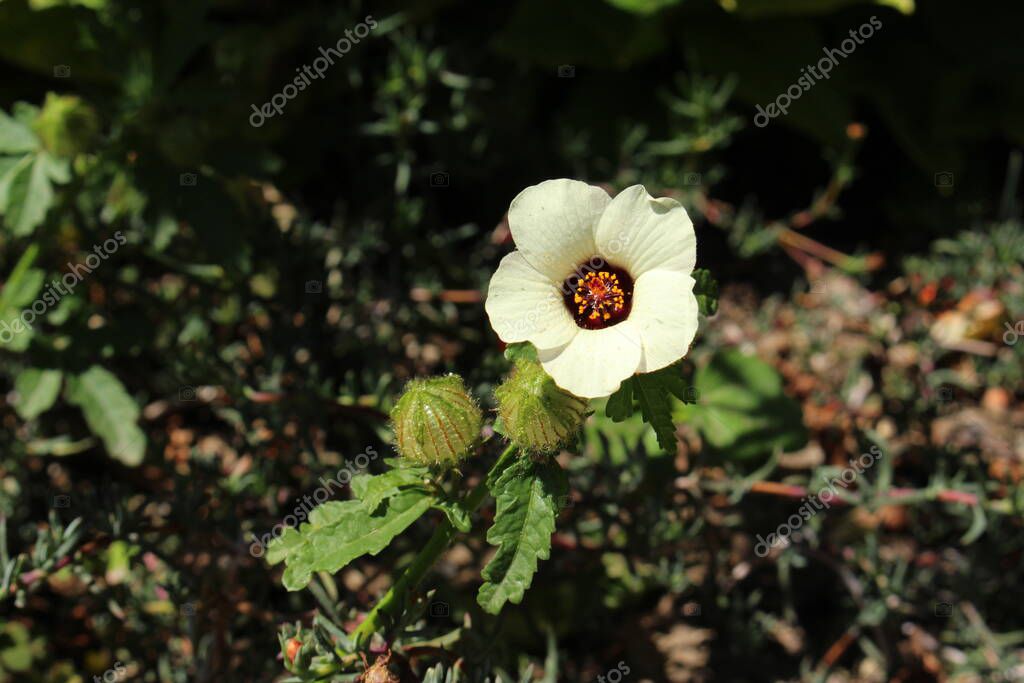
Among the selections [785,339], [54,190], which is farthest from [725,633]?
[54,190]

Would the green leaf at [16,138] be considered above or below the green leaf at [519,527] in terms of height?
above

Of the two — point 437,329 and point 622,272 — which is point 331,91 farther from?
point 622,272

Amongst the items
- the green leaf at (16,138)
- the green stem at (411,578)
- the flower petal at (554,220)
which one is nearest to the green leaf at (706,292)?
the flower petal at (554,220)

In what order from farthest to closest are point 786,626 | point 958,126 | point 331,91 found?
1. point 958,126
2. point 331,91
3. point 786,626

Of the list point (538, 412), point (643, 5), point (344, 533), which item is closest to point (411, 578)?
point (344, 533)

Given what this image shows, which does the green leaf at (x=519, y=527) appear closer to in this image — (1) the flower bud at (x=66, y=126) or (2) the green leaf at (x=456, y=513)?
(2) the green leaf at (x=456, y=513)

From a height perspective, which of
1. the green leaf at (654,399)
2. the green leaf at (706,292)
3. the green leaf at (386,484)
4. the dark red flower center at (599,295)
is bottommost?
the green leaf at (386,484)

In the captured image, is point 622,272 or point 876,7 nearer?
point 622,272

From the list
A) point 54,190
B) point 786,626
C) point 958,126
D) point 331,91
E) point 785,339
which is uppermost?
point 54,190

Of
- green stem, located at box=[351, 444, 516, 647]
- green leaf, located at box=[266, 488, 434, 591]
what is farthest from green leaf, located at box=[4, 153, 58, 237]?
green stem, located at box=[351, 444, 516, 647]
